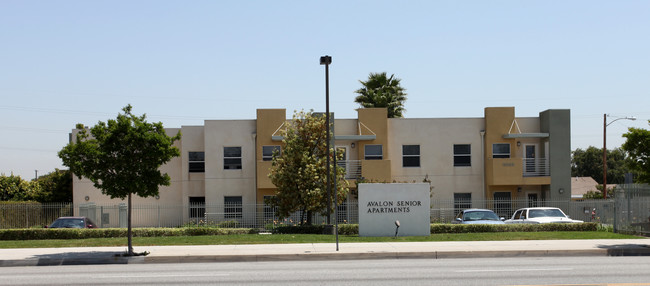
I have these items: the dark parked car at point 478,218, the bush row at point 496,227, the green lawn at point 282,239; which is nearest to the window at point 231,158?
the bush row at point 496,227

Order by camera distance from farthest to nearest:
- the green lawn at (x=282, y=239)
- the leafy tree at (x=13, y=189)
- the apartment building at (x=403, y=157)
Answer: the leafy tree at (x=13, y=189) < the apartment building at (x=403, y=157) < the green lawn at (x=282, y=239)

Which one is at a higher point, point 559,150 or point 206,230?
point 559,150

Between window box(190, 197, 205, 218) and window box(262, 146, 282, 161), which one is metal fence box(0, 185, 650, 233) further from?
window box(262, 146, 282, 161)

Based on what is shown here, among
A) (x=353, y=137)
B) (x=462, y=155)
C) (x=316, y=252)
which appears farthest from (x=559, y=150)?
(x=316, y=252)

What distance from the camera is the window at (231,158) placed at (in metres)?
36.8

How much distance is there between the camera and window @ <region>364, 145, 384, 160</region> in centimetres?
3672

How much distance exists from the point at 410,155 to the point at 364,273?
77.3 feet

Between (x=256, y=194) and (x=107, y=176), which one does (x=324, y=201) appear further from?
(x=107, y=176)

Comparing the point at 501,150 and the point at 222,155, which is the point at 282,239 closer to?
the point at 222,155

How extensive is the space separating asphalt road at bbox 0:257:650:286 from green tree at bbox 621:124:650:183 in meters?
3.30

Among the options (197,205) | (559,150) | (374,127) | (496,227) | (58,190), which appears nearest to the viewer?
(496,227)

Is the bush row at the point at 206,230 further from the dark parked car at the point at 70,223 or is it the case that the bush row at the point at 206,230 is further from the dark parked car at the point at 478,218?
the dark parked car at the point at 70,223

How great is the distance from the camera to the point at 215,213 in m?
35.5

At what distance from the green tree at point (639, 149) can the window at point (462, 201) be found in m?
16.4
